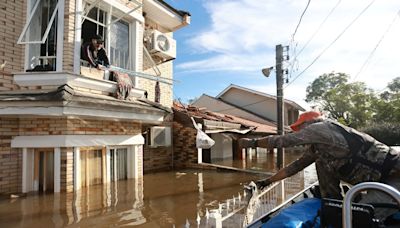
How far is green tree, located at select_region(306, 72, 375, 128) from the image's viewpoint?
110 feet

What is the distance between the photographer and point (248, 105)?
28906 mm

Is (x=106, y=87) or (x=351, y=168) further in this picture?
(x=106, y=87)

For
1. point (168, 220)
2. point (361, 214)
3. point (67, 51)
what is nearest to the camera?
point (361, 214)

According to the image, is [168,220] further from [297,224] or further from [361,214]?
[361,214]

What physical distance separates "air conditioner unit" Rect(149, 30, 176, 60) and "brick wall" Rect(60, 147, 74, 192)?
5638 millimetres

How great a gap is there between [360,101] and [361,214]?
121 ft

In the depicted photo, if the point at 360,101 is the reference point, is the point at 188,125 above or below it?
below

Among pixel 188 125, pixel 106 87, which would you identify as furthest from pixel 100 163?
pixel 188 125

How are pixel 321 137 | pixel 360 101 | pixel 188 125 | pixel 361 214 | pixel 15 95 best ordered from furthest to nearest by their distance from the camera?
pixel 360 101, pixel 188 125, pixel 15 95, pixel 321 137, pixel 361 214

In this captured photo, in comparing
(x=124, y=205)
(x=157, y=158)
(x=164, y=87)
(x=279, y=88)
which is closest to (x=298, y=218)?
(x=124, y=205)

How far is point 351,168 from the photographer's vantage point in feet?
9.84

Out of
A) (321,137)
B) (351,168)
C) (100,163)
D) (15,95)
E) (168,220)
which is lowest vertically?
(168,220)

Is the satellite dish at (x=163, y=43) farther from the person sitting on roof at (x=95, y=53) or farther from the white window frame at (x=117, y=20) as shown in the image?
the person sitting on roof at (x=95, y=53)

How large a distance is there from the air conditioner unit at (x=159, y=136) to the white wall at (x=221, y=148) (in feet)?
18.3
